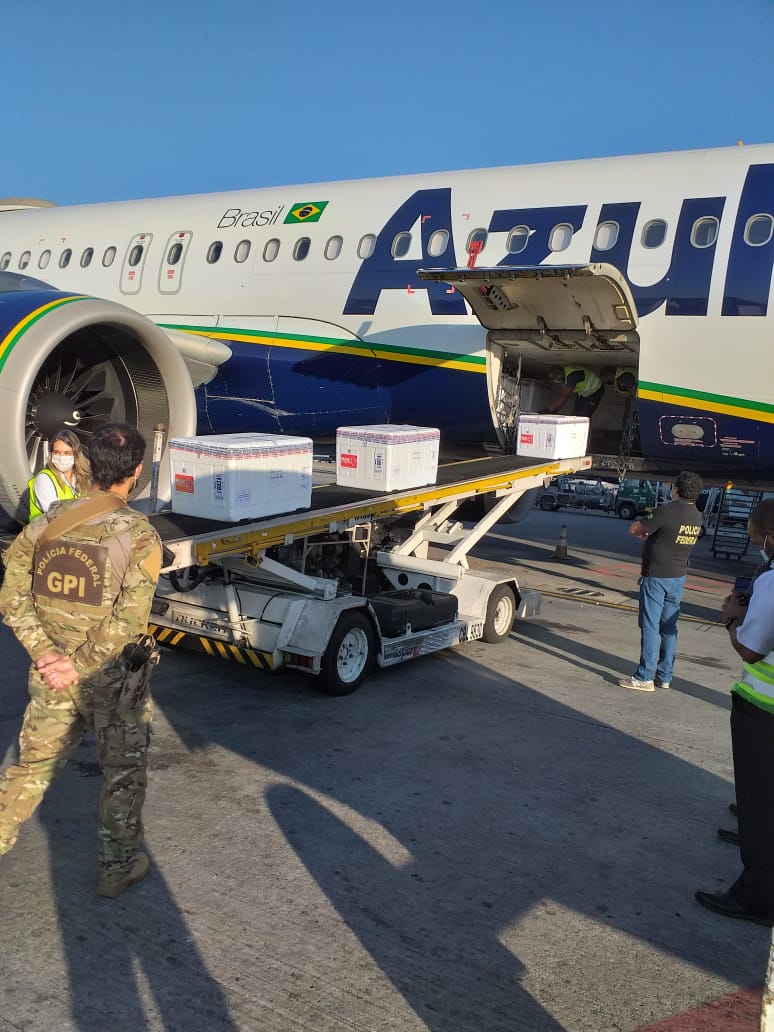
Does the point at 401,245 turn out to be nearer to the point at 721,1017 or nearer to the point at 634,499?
the point at 721,1017

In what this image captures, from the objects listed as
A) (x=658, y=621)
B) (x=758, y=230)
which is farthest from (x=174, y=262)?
(x=658, y=621)

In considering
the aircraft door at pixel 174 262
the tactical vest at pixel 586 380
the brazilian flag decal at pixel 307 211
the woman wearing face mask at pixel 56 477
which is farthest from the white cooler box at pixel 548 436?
the woman wearing face mask at pixel 56 477

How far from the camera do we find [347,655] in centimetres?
688

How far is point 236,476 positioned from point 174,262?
6583 millimetres

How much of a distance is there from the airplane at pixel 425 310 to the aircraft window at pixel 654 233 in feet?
0.11

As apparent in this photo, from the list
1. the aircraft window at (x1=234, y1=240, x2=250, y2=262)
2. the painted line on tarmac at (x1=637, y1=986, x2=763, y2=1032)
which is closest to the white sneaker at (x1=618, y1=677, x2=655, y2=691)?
the painted line on tarmac at (x1=637, y1=986, x2=763, y2=1032)

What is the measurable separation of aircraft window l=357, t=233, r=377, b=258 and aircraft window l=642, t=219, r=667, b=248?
311 cm

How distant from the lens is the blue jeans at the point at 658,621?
7.34 meters

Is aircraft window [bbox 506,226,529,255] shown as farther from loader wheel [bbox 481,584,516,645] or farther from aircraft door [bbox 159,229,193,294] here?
aircraft door [bbox 159,229,193,294]

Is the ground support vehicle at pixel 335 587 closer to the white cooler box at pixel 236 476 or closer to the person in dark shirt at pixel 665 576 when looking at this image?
the white cooler box at pixel 236 476

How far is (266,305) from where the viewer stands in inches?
425

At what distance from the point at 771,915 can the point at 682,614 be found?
7.09 meters

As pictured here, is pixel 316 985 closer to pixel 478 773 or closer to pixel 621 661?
pixel 478 773

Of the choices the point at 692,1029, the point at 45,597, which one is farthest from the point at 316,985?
the point at 45,597
